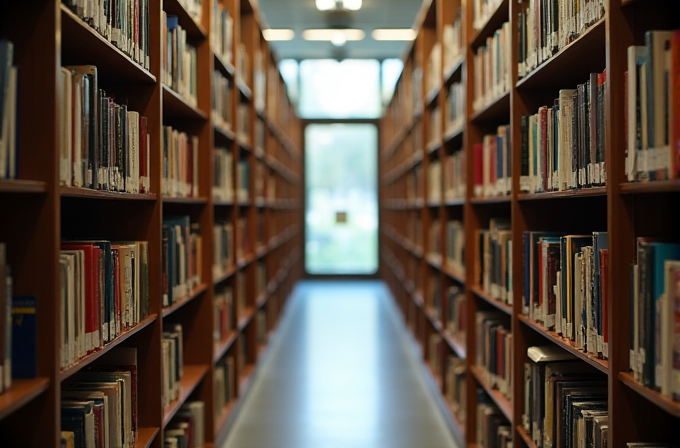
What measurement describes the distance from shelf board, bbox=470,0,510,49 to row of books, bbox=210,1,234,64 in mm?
1391

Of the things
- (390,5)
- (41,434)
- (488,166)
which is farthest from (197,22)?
(390,5)

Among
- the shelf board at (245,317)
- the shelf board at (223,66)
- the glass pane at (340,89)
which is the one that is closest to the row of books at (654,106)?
the shelf board at (223,66)

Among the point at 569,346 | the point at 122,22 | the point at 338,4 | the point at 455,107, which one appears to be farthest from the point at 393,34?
the point at 569,346

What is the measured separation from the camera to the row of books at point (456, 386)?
4.00 m

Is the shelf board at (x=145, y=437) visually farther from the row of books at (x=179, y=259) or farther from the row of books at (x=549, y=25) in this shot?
the row of books at (x=549, y=25)

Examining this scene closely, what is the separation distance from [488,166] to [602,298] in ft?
5.34

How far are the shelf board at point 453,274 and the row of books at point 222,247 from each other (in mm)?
1401

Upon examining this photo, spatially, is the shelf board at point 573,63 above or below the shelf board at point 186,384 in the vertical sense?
above

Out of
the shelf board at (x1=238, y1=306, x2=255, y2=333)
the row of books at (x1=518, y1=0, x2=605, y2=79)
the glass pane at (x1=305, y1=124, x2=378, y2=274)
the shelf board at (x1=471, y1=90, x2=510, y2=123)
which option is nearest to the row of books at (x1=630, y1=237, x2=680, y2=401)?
the row of books at (x1=518, y1=0, x2=605, y2=79)

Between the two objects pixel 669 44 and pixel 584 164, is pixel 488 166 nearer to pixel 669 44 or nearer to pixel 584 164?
pixel 584 164

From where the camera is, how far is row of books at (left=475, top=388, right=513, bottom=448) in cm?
313

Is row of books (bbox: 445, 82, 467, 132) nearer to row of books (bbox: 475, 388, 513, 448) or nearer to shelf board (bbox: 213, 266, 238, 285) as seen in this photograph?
row of books (bbox: 475, 388, 513, 448)

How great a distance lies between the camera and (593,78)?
76.1 inches

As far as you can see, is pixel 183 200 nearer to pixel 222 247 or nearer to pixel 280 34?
pixel 222 247
